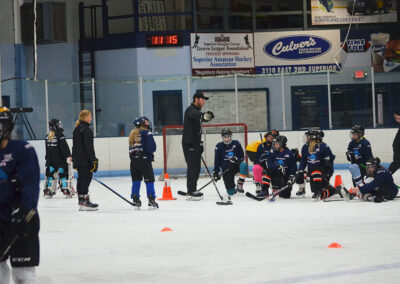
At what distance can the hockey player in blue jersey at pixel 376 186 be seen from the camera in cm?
1092

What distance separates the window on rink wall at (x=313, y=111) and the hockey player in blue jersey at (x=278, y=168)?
6410 mm

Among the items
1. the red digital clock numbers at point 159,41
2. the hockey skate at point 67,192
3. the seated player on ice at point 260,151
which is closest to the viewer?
the seated player on ice at point 260,151

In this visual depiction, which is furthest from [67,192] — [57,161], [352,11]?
[352,11]

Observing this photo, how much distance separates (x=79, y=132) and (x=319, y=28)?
45.8 ft

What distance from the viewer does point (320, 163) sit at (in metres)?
11.9

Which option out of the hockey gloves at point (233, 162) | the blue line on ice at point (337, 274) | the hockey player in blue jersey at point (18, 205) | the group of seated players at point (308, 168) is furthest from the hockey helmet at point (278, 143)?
the hockey player in blue jersey at point (18, 205)

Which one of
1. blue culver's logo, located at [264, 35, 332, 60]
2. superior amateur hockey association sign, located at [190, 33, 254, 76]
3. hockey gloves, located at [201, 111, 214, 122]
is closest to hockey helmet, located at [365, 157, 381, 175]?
hockey gloves, located at [201, 111, 214, 122]

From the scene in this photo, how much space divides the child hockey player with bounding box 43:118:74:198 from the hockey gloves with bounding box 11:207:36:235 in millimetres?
9057

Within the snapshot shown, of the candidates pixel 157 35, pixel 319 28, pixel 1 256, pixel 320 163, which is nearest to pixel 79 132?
pixel 320 163

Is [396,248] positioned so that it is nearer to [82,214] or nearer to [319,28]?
[82,214]

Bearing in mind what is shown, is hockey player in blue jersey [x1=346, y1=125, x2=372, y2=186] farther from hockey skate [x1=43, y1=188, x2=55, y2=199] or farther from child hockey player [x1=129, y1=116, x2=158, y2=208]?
hockey skate [x1=43, y1=188, x2=55, y2=199]

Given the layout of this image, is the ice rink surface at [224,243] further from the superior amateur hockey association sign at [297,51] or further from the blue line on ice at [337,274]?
the superior amateur hockey association sign at [297,51]

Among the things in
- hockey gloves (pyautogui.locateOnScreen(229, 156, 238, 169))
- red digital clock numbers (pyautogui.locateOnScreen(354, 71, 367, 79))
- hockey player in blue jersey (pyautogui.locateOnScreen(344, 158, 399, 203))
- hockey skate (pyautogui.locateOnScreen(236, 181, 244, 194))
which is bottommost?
hockey skate (pyautogui.locateOnScreen(236, 181, 244, 194))

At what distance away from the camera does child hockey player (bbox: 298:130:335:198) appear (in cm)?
1185
